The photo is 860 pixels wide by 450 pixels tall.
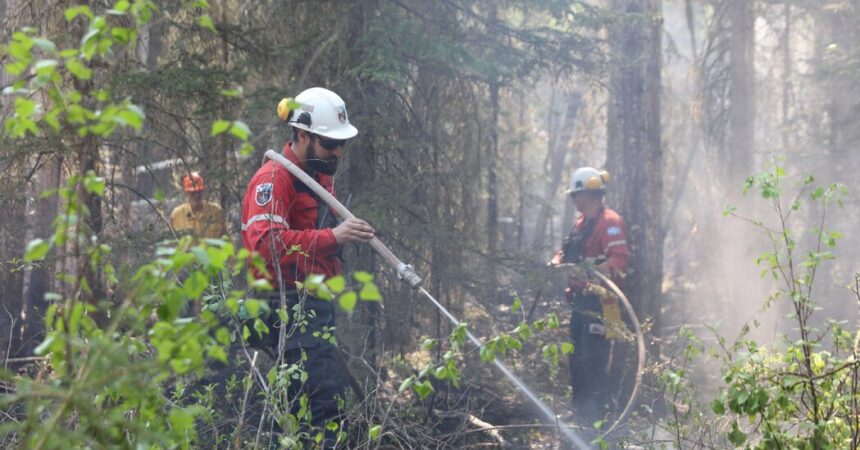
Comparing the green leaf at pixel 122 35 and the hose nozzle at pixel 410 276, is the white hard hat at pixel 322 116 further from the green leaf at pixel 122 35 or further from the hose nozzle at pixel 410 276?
the green leaf at pixel 122 35

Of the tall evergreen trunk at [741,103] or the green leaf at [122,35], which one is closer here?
the green leaf at [122,35]

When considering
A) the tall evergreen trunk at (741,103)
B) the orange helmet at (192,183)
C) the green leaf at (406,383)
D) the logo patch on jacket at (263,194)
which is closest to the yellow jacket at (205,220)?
the orange helmet at (192,183)

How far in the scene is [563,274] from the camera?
318 inches

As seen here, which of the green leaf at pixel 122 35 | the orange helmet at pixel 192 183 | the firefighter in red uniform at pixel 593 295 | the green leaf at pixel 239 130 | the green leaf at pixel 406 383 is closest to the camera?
the green leaf at pixel 239 130

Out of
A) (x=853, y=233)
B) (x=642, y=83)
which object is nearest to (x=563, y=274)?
(x=642, y=83)

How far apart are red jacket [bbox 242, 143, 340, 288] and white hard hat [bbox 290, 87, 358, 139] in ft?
0.86

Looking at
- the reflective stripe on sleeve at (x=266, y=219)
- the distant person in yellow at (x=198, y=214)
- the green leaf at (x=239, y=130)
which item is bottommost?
the distant person in yellow at (x=198, y=214)

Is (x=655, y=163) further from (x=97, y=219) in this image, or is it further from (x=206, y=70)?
(x=97, y=219)

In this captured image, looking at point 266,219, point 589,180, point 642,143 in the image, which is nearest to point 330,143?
point 266,219

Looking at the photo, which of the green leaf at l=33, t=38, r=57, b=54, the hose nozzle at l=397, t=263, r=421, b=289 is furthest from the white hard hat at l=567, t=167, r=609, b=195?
the green leaf at l=33, t=38, r=57, b=54

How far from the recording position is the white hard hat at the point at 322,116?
550 centimetres

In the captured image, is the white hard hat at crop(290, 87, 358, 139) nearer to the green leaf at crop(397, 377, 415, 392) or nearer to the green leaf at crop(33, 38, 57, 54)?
the green leaf at crop(397, 377, 415, 392)

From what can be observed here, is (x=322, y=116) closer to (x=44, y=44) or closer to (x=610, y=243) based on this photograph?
(x=44, y=44)

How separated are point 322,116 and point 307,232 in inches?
35.0
